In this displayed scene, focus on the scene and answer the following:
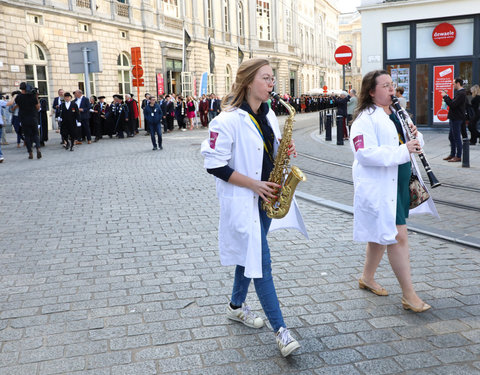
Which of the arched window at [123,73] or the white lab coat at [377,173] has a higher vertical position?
the arched window at [123,73]

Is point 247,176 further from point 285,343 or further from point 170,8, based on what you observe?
point 170,8

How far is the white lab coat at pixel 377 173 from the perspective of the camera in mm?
3615

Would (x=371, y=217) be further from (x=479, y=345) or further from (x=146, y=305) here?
(x=146, y=305)

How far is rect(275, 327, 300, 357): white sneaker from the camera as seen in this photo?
3111 millimetres

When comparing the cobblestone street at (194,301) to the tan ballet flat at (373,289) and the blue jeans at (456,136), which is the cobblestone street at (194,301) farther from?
the blue jeans at (456,136)

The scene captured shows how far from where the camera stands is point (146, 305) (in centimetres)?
403

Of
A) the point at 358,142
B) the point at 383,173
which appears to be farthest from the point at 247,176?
the point at 383,173

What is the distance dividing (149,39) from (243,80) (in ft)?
101

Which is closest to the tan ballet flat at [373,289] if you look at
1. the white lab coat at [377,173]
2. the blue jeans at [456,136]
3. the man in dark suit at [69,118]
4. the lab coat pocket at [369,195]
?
the white lab coat at [377,173]

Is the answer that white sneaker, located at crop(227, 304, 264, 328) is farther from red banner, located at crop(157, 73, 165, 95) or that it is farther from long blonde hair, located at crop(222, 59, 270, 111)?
red banner, located at crop(157, 73, 165, 95)

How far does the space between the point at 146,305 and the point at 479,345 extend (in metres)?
2.37

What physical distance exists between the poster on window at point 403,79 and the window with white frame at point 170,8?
20.9m

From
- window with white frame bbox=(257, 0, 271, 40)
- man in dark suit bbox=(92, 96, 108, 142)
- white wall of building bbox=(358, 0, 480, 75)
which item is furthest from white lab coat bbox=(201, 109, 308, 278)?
window with white frame bbox=(257, 0, 271, 40)

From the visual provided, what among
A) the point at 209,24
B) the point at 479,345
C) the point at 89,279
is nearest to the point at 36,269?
the point at 89,279
